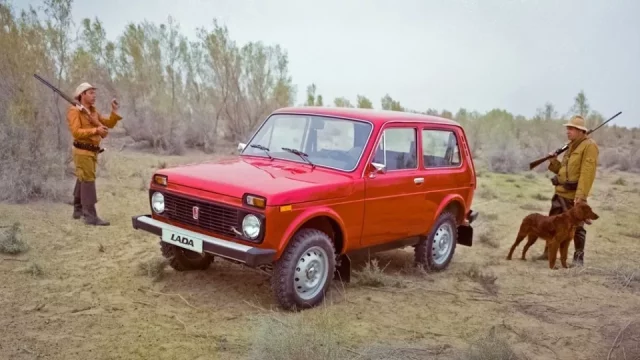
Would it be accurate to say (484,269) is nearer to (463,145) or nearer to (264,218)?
(463,145)

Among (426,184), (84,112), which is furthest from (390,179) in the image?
(84,112)

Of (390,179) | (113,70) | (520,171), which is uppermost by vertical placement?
(113,70)

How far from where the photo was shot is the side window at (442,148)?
7.57m

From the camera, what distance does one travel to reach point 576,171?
8.02 meters

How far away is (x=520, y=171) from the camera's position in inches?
859

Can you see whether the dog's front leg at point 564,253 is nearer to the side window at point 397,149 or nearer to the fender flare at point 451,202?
the fender flare at point 451,202

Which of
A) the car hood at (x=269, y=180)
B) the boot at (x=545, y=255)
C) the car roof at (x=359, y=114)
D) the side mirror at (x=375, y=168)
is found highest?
the car roof at (x=359, y=114)

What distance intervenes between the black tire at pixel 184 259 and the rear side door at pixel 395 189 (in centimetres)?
184

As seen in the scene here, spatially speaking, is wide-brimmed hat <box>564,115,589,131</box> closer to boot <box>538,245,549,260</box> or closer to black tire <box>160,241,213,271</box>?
boot <box>538,245,549,260</box>

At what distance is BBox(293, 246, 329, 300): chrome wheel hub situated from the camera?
18.6 ft

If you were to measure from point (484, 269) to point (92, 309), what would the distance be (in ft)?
16.3

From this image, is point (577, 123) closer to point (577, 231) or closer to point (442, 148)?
point (577, 231)

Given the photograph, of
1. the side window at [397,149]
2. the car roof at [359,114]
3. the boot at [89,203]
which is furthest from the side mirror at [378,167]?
the boot at [89,203]

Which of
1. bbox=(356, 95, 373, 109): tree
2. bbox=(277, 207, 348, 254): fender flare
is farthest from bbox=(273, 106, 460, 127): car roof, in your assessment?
bbox=(356, 95, 373, 109): tree
